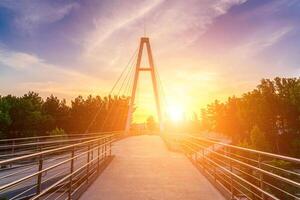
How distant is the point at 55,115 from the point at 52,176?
54167mm

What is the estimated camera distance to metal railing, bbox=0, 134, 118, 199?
4.77 m

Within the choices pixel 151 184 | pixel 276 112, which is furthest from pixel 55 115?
pixel 151 184

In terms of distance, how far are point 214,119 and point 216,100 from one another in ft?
31.7

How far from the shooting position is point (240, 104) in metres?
80.6

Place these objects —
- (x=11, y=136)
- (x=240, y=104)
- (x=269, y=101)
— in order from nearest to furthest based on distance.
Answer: (x=11, y=136) < (x=269, y=101) < (x=240, y=104)

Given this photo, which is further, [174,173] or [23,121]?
[23,121]

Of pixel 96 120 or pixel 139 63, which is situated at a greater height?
pixel 139 63

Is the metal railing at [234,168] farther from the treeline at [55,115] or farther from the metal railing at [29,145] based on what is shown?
the treeline at [55,115]

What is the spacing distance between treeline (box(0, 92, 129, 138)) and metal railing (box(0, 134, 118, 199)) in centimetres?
2353

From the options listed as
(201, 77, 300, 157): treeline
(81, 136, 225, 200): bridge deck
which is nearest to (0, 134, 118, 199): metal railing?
(81, 136, 225, 200): bridge deck

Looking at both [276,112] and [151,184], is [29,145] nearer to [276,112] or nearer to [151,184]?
[151,184]

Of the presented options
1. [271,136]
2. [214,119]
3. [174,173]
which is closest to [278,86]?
[271,136]

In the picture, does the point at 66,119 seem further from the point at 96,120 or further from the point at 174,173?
the point at 174,173

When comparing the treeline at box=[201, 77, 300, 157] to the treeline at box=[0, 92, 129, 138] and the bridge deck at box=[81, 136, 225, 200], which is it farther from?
the bridge deck at box=[81, 136, 225, 200]
